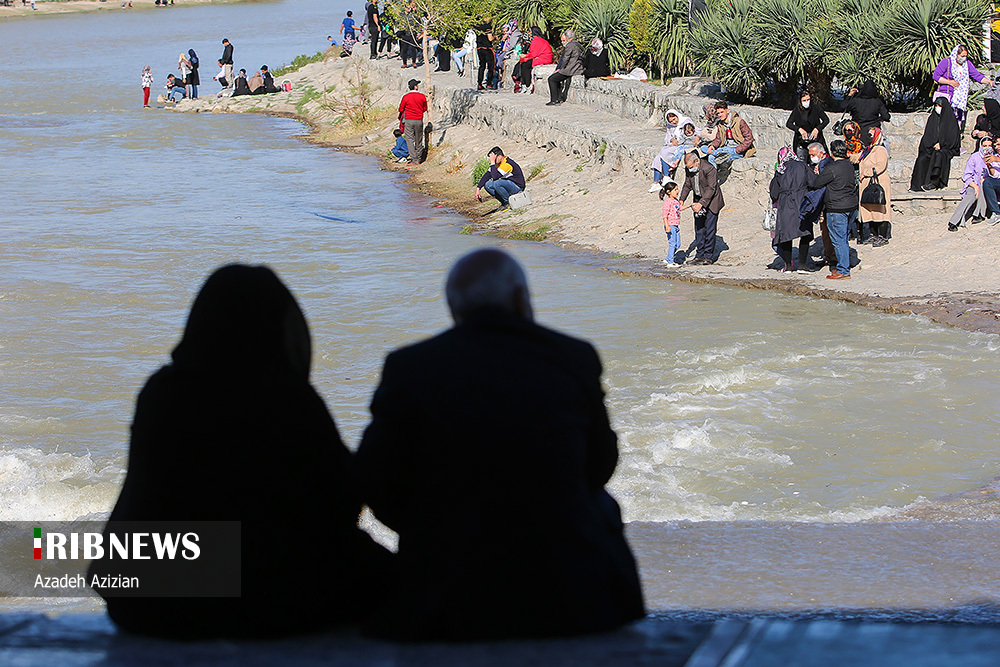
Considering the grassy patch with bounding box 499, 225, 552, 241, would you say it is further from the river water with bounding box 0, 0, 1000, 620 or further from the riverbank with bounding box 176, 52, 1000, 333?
the river water with bounding box 0, 0, 1000, 620

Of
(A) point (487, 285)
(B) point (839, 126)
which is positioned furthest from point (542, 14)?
(A) point (487, 285)

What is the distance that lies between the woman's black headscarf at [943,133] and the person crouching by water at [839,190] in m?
1.96

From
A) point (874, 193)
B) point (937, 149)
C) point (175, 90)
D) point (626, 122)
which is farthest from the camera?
point (175, 90)

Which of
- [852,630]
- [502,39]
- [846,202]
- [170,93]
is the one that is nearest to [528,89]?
[502,39]

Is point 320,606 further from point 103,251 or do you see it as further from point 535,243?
point 103,251

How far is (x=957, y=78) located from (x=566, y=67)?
31.9 ft

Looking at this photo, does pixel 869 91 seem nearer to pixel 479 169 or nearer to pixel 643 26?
pixel 643 26

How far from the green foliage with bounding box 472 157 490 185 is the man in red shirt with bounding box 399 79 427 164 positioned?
285cm

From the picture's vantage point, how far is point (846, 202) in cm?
1187

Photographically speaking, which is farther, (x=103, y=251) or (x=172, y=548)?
(x=103, y=251)

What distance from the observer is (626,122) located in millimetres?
20641

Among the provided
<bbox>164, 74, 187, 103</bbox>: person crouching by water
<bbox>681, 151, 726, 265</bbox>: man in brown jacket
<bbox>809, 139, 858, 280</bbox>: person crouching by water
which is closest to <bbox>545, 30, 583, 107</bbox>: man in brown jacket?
<bbox>681, 151, 726, 265</bbox>: man in brown jacket

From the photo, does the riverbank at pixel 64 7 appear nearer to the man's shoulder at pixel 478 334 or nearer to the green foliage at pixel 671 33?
the green foliage at pixel 671 33

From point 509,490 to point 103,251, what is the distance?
51.9ft
